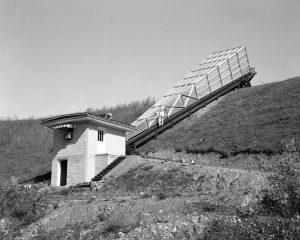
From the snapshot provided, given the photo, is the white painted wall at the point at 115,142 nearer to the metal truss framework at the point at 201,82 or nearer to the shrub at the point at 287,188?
the metal truss framework at the point at 201,82

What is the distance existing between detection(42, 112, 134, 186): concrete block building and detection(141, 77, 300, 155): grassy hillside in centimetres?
508

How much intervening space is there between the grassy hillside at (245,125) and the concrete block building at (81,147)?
16.7 ft

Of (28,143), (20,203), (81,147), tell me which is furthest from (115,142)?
(28,143)

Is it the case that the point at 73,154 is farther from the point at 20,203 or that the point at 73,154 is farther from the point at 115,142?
the point at 20,203

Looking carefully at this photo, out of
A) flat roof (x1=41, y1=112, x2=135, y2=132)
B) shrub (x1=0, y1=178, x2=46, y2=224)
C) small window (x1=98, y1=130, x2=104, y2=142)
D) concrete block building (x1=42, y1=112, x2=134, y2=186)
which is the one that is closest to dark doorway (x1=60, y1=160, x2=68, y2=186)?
concrete block building (x1=42, y1=112, x2=134, y2=186)

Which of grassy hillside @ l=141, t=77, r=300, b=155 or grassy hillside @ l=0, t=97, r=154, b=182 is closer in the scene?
grassy hillside @ l=141, t=77, r=300, b=155

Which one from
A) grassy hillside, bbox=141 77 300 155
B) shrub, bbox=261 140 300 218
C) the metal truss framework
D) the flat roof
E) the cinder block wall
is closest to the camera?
shrub, bbox=261 140 300 218

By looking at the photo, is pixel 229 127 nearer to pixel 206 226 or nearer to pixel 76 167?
pixel 76 167

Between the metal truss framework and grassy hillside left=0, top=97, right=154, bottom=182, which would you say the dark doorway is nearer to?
grassy hillside left=0, top=97, right=154, bottom=182

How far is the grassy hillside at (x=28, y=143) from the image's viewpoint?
3372 centimetres

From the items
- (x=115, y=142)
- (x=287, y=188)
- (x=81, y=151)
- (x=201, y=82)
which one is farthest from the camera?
(x=201, y=82)

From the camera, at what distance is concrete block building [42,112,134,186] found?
25.0 m

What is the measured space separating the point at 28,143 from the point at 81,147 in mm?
19044

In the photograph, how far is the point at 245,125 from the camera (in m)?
30.3
